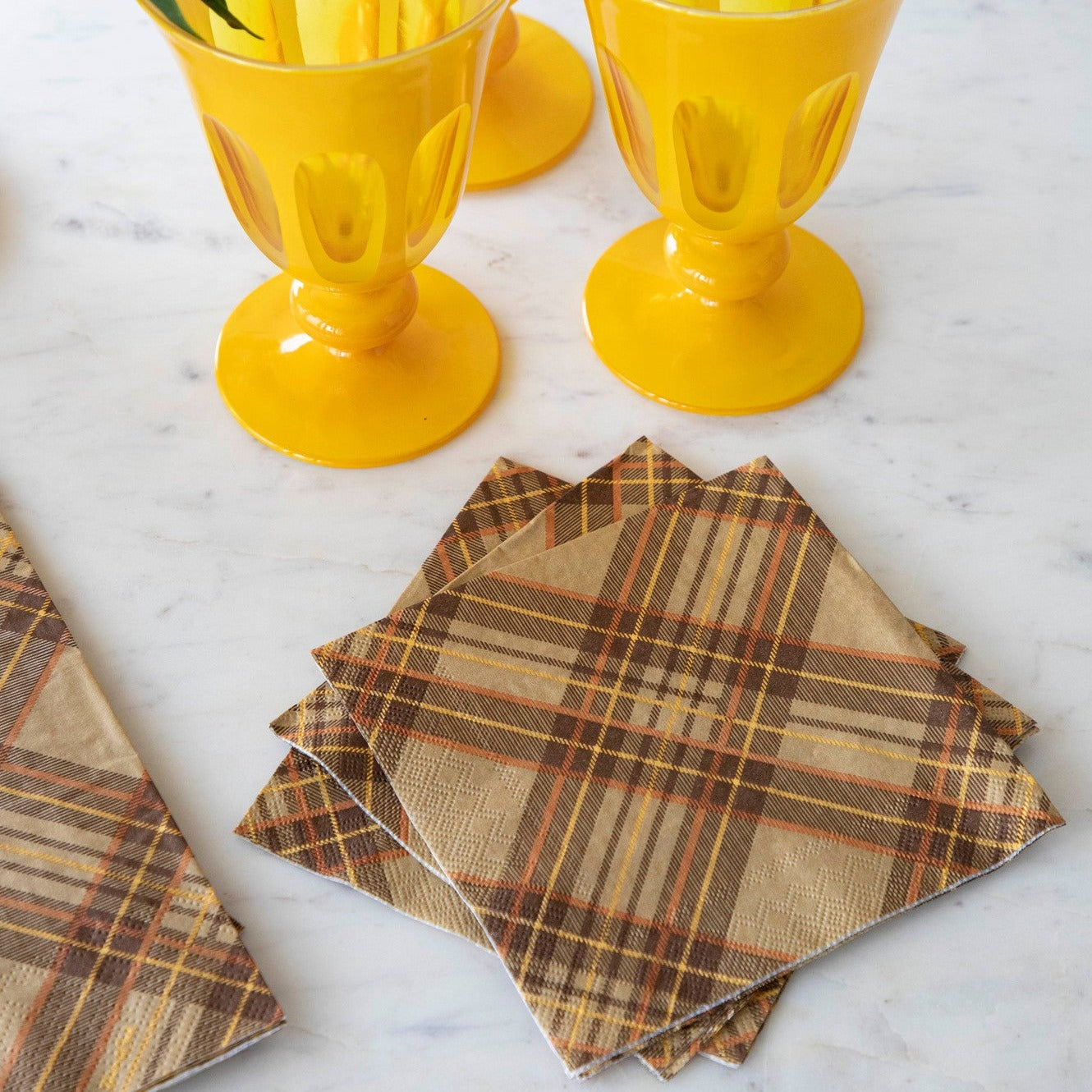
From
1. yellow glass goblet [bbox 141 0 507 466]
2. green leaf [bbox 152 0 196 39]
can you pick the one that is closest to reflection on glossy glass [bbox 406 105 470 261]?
yellow glass goblet [bbox 141 0 507 466]

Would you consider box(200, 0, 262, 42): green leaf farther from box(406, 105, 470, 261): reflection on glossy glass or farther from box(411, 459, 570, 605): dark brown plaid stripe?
box(411, 459, 570, 605): dark brown plaid stripe

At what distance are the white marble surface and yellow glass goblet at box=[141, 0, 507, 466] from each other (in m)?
0.02

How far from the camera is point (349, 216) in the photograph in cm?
56

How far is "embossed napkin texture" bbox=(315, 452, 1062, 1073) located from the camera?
0.49 metres

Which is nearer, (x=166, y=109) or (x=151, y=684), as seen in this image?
(x=151, y=684)

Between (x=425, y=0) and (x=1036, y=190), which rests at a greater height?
(x=425, y=0)

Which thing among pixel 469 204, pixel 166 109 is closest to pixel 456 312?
pixel 469 204

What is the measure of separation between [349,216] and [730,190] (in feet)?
0.57

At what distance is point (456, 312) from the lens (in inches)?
27.2

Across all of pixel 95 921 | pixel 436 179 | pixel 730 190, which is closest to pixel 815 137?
pixel 730 190

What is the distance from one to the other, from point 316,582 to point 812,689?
23 centimetres

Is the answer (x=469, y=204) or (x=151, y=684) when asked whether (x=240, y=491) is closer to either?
(x=151, y=684)

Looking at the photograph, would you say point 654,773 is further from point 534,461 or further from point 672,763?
point 534,461

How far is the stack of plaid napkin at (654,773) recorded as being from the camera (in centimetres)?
48
